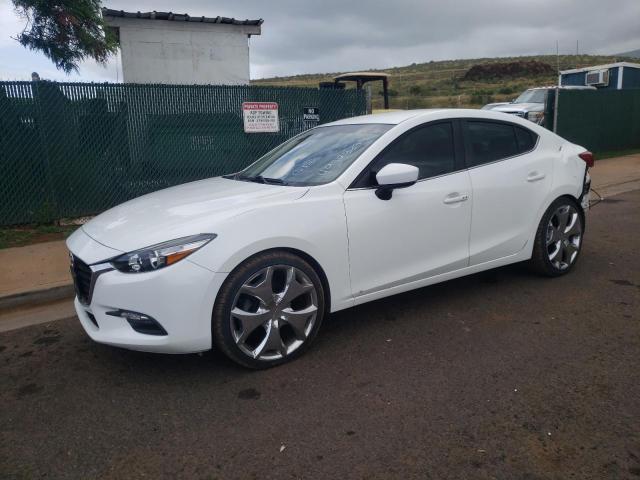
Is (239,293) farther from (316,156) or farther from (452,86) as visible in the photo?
(452,86)

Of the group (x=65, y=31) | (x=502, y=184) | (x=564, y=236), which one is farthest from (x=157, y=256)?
(x=65, y=31)

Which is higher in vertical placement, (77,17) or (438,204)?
(77,17)

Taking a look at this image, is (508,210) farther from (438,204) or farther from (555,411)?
(555,411)

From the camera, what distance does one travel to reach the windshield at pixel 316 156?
4074 millimetres

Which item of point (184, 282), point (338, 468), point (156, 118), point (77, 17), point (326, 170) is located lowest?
point (338, 468)

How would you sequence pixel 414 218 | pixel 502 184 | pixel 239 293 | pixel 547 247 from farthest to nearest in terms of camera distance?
pixel 547 247, pixel 502 184, pixel 414 218, pixel 239 293

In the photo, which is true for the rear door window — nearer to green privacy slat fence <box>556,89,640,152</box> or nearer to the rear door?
the rear door

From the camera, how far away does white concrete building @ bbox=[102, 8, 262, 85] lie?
1385 cm

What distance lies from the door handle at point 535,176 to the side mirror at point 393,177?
1.45 metres

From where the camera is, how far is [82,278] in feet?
11.5

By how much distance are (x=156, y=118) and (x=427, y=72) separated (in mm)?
60169

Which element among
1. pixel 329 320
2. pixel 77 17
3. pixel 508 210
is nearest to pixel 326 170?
pixel 329 320

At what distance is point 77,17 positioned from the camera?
1166cm

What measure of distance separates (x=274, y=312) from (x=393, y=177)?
4.02 ft
